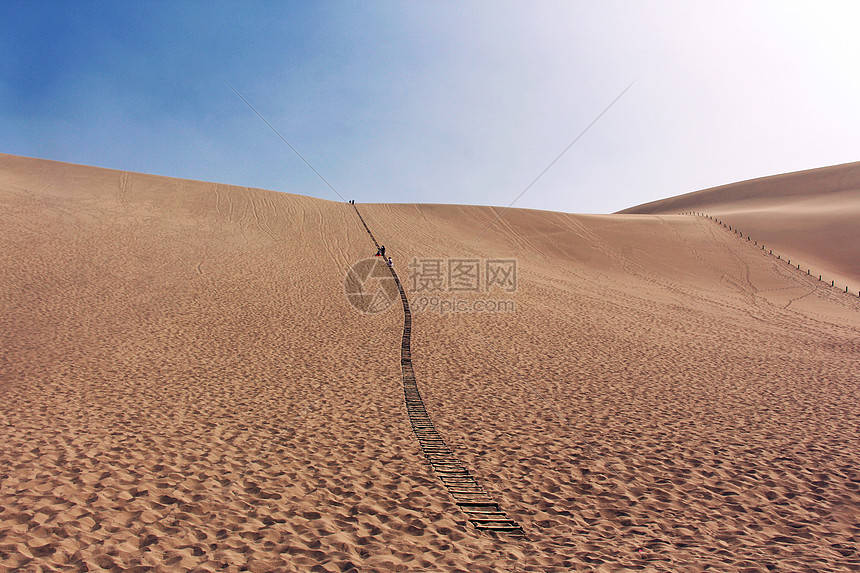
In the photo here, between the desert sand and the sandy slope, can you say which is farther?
the sandy slope

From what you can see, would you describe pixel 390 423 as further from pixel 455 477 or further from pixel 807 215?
pixel 807 215

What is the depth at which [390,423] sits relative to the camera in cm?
821

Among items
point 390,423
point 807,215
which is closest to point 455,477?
point 390,423

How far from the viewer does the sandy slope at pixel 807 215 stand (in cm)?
3331

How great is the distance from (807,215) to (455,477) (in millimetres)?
53646

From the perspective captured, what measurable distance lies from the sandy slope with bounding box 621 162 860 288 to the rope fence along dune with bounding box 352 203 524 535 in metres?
33.0

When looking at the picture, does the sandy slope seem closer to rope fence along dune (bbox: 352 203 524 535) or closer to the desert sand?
the desert sand

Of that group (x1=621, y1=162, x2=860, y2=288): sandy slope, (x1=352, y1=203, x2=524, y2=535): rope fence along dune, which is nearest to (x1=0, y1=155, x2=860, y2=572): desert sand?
(x1=352, y1=203, x2=524, y2=535): rope fence along dune

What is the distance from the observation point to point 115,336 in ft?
42.1

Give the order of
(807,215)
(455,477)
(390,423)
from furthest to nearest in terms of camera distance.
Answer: (807,215), (390,423), (455,477)

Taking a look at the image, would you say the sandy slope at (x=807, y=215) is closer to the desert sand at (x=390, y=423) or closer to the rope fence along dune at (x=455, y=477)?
the desert sand at (x=390, y=423)

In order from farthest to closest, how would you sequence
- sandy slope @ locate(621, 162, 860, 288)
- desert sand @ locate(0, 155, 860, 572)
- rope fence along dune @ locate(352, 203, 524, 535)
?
sandy slope @ locate(621, 162, 860, 288) → rope fence along dune @ locate(352, 203, 524, 535) → desert sand @ locate(0, 155, 860, 572)

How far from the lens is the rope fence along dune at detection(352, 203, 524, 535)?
17.2 feet

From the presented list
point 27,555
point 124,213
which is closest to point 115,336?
point 27,555
